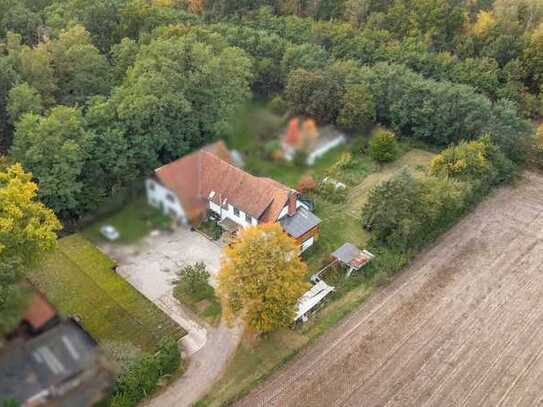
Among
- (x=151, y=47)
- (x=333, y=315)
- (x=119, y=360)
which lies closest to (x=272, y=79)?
(x=151, y=47)

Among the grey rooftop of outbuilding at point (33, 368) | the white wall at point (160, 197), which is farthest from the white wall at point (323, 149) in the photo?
the grey rooftop of outbuilding at point (33, 368)

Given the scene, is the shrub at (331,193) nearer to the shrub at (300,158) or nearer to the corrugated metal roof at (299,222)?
the shrub at (300,158)

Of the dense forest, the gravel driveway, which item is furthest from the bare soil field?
the dense forest

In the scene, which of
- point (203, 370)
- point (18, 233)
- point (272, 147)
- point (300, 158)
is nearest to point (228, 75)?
point (300, 158)

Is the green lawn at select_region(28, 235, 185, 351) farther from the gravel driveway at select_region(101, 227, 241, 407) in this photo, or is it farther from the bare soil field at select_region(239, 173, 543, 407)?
the bare soil field at select_region(239, 173, 543, 407)

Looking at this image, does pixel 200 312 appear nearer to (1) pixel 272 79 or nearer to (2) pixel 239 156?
(2) pixel 239 156

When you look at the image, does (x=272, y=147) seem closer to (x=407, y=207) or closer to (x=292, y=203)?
(x=292, y=203)
